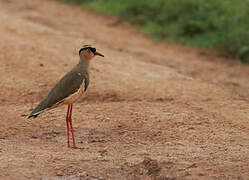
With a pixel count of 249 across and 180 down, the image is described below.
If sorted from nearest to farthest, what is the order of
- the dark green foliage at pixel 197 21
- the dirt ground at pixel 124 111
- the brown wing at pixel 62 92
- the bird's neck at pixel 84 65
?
the dirt ground at pixel 124 111 → the brown wing at pixel 62 92 → the bird's neck at pixel 84 65 → the dark green foliage at pixel 197 21

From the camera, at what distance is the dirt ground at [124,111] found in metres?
5.24

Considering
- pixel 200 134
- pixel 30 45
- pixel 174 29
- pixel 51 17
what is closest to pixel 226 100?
pixel 200 134

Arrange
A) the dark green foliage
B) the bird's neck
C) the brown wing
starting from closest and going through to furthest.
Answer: the brown wing
the bird's neck
the dark green foliage

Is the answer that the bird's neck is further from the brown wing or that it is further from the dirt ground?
the dirt ground

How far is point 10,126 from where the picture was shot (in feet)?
21.6

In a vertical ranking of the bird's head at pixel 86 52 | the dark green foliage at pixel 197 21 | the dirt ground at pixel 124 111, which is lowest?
the dirt ground at pixel 124 111

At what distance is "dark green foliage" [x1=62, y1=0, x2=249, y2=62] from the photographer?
38.0 feet

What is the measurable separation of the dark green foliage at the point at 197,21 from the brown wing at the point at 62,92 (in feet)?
19.7

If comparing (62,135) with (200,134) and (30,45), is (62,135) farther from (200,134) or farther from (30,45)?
(30,45)

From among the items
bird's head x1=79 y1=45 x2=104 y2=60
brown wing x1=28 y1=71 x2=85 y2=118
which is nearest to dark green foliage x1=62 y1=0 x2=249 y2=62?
bird's head x1=79 y1=45 x2=104 y2=60

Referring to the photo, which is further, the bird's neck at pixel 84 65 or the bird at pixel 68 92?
the bird's neck at pixel 84 65

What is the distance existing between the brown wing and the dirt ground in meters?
0.47

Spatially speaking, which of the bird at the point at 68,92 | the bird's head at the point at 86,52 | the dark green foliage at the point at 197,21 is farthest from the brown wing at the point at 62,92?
the dark green foliage at the point at 197,21

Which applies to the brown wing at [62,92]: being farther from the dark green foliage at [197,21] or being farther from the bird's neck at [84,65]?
the dark green foliage at [197,21]
